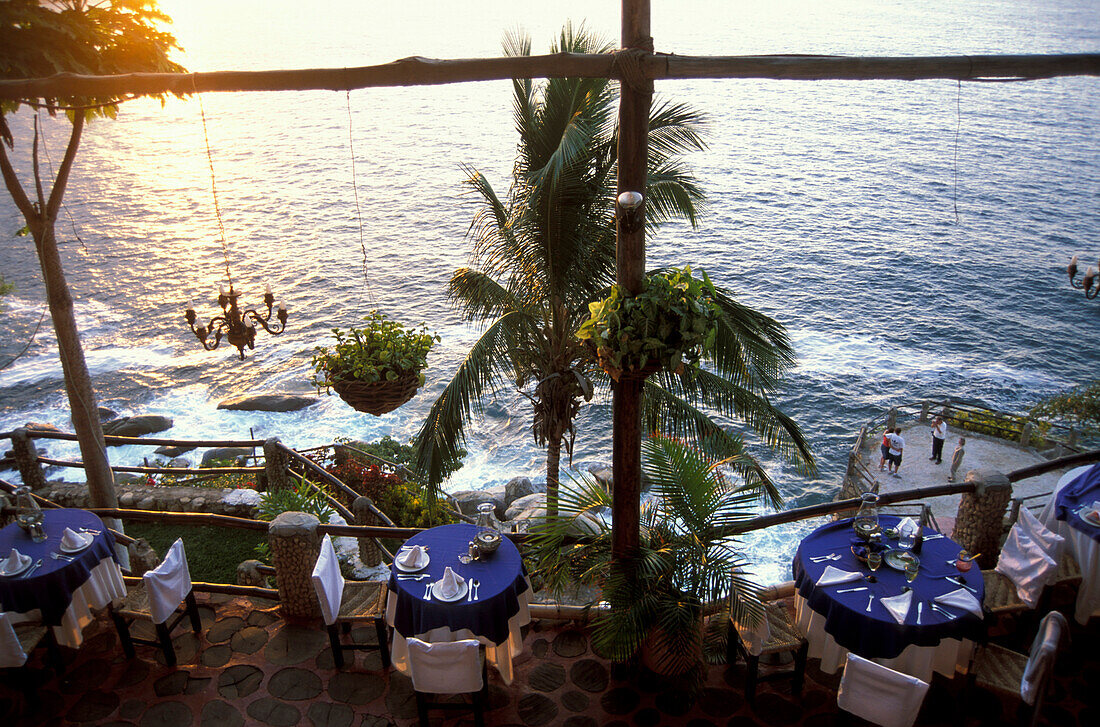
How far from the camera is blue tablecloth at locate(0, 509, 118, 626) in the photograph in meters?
6.24

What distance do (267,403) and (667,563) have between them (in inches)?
972

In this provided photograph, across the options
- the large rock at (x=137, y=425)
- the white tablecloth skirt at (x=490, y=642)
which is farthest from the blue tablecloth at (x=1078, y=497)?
the large rock at (x=137, y=425)

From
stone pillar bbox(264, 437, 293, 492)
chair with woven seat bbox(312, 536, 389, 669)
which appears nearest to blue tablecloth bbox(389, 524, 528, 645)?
chair with woven seat bbox(312, 536, 389, 669)

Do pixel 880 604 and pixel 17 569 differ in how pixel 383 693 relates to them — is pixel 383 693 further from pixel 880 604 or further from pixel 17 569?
pixel 880 604

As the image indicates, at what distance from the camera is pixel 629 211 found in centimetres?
504

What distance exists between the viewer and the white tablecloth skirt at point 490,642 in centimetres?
578

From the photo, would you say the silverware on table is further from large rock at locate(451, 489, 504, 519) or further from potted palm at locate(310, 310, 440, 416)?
large rock at locate(451, 489, 504, 519)

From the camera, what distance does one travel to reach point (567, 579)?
20.0 feet

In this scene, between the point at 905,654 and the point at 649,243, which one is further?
the point at 649,243

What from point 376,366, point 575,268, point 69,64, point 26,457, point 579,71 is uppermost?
point 69,64

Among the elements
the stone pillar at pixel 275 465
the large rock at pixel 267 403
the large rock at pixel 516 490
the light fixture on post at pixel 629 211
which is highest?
the light fixture on post at pixel 629 211

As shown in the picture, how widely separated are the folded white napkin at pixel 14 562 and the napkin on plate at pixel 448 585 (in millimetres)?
3545

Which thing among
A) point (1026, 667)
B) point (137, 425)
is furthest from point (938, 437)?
point (137, 425)

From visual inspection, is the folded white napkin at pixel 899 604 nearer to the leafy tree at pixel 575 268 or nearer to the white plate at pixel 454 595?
the leafy tree at pixel 575 268
